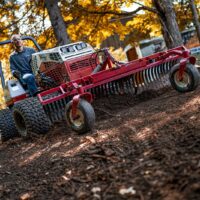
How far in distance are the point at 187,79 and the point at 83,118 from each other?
2.36 m

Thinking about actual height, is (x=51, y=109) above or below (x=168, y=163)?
above

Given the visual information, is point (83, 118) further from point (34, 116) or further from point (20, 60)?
point (20, 60)

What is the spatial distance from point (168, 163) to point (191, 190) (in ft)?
2.03

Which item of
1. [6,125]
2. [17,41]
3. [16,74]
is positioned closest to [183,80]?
[16,74]

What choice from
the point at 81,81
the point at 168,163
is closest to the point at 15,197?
the point at 168,163

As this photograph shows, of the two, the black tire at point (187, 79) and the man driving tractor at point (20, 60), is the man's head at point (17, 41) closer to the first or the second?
the man driving tractor at point (20, 60)

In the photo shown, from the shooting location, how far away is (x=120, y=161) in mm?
3689

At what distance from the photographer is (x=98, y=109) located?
24.3ft

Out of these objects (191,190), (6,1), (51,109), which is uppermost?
(6,1)

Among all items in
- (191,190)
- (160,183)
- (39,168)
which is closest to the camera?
(191,190)

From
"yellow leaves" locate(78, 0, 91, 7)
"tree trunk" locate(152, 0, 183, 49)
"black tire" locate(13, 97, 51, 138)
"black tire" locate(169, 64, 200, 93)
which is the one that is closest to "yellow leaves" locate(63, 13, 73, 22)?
"yellow leaves" locate(78, 0, 91, 7)

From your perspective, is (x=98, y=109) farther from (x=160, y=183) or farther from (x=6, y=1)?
(x=6, y=1)

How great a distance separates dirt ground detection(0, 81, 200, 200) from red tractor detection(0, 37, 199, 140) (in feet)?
1.22

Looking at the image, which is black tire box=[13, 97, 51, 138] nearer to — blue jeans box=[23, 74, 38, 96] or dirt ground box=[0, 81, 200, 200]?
dirt ground box=[0, 81, 200, 200]
